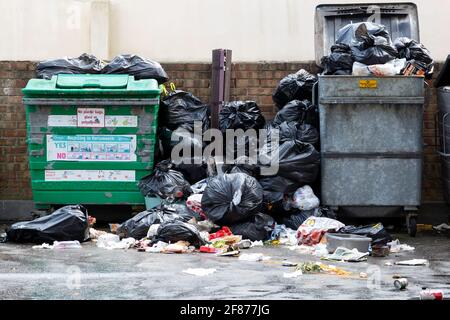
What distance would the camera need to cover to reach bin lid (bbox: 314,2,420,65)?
8992 millimetres

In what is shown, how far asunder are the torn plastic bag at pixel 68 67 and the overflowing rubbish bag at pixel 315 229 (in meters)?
2.50

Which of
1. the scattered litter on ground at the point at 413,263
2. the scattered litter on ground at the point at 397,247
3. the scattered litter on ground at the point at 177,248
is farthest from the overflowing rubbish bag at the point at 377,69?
the scattered litter on ground at the point at 177,248

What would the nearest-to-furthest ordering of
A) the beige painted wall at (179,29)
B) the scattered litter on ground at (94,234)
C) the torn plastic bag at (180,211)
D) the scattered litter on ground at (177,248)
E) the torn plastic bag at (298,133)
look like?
the scattered litter on ground at (177,248)
the torn plastic bag at (180,211)
the scattered litter on ground at (94,234)
the torn plastic bag at (298,133)
the beige painted wall at (179,29)

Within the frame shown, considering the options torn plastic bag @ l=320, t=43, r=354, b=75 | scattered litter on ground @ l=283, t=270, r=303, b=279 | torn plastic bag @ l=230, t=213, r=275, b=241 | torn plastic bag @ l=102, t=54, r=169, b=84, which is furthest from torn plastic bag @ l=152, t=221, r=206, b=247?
torn plastic bag @ l=320, t=43, r=354, b=75

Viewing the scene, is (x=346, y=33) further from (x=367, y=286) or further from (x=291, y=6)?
(x=367, y=286)

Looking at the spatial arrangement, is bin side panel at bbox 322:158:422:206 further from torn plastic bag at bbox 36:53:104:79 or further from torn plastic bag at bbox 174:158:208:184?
torn plastic bag at bbox 36:53:104:79

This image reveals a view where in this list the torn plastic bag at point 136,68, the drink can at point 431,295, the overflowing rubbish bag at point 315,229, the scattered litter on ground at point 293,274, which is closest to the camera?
the drink can at point 431,295

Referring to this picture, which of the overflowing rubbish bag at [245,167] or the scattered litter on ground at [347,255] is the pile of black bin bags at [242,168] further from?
the scattered litter on ground at [347,255]

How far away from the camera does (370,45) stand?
7.96 m

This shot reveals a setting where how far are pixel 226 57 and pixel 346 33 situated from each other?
4.11 feet

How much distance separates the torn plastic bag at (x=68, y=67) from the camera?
848cm

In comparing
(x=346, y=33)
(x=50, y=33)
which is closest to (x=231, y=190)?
(x=346, y=33)

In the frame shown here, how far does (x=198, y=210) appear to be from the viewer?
7742 millimetres

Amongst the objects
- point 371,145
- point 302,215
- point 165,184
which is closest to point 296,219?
point 302,215
